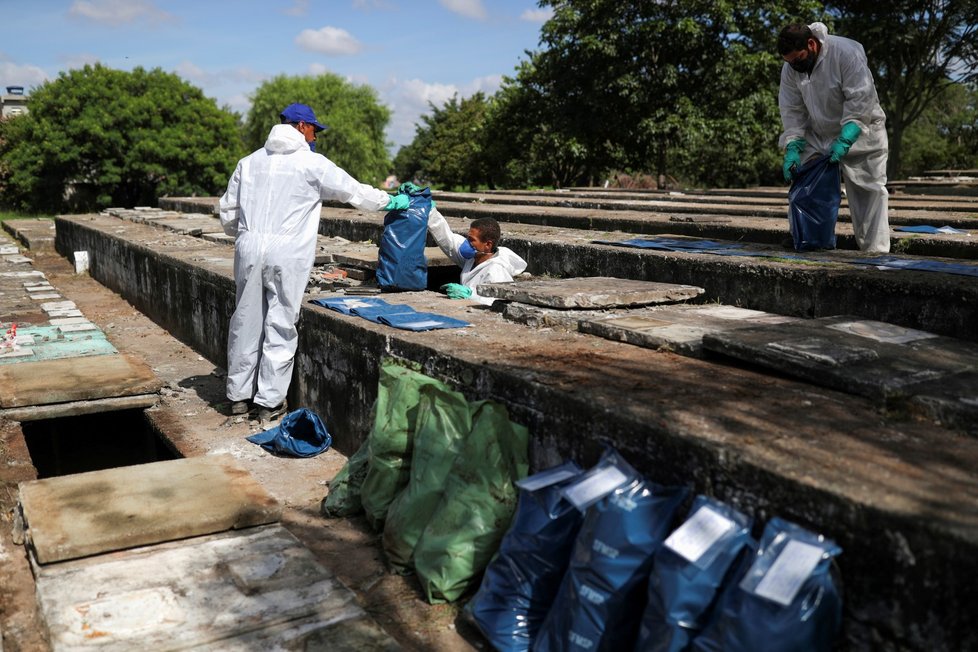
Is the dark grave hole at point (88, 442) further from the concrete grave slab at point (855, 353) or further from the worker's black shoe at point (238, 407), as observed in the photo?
the concrete grave slab at point (855, 353)

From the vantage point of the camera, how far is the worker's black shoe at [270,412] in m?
5.18

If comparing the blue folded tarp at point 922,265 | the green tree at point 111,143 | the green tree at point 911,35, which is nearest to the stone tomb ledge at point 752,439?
the blue folded tarp at point 922,265

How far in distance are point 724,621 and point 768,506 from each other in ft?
1.19

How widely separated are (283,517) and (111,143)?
25.1m

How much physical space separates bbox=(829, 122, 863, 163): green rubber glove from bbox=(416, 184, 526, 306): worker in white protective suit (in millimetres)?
2040

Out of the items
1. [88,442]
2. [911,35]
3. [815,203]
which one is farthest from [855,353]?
[911,35]

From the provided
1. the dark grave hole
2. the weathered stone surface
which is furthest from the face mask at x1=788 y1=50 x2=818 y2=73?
the dark grave hole

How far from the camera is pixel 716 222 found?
22.5 feet

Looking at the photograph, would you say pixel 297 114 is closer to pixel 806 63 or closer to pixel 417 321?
pixel 417 321

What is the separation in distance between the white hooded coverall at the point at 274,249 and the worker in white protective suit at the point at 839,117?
2759 millimetres

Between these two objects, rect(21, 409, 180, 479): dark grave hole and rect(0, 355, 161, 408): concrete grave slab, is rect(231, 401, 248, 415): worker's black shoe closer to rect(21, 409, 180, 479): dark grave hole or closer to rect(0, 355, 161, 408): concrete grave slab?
rect(0, 355, 161, 408): concrete grave slab

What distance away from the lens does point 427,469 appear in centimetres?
327

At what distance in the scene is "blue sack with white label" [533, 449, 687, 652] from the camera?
231 cm

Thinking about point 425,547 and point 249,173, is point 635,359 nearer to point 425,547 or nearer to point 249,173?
point 425,547
